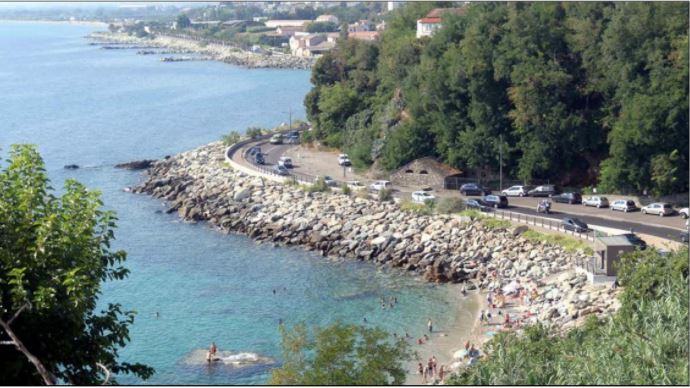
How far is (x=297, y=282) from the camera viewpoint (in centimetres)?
3189

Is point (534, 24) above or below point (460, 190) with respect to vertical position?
above

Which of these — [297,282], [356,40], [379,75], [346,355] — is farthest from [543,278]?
[356,40]

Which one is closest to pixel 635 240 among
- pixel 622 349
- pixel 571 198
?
pixel 571 198

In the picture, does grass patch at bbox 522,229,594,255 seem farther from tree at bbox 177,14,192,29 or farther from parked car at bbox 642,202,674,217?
tree at bbox 177,14,192,29

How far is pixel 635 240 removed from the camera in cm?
2952

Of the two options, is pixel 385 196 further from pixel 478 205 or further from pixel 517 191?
pixel 517 191

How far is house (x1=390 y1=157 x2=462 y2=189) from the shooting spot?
4016 centimetres

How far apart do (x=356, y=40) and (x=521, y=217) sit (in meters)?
21.8

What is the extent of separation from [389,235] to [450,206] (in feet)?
8.50

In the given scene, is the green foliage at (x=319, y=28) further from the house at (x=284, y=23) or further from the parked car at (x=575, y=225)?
the parked car at (x=575, y=225)

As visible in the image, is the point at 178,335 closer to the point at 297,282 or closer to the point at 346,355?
the point at 297,282

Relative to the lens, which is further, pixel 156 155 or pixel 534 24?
pixel 156 155

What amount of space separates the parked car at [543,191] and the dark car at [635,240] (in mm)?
7507

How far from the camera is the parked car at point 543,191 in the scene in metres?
37.7
